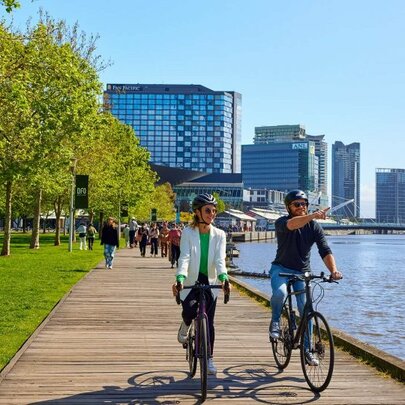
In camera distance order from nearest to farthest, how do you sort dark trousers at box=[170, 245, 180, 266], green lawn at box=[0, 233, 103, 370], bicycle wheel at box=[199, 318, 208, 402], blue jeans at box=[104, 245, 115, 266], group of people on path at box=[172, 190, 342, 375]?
1. bicycle wheel at box=[199, 318, 208, 402]
2. group of people on path at box=[172, 190, 342, 375]
3. green lawn at box=[0, 233, 103, 370]
4. blue jeans at box=[104, 245, 115, 266]
5. dark trousers at box=[170, 245, 180, 266]

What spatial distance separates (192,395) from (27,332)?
516cm

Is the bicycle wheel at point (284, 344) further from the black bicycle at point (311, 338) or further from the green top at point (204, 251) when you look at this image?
the green top at point (204, 251)

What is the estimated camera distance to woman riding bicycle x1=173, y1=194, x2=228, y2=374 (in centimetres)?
723

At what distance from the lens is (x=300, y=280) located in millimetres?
7922

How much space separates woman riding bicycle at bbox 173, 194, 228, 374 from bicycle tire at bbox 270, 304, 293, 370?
42.0 inches

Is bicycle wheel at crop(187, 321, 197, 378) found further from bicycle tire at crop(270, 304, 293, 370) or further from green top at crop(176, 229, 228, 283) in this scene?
bicycle tire at crop(270, 304, 293, 370)

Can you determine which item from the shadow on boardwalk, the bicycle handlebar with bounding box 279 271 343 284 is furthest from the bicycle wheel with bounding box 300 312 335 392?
the bicycle handlebar with bounding box 279 271 343 284

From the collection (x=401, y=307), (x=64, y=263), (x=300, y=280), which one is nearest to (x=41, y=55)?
(x=64, y=263)

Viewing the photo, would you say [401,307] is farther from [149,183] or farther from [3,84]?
[149,183]

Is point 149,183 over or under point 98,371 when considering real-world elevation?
over

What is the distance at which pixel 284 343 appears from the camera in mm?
8078

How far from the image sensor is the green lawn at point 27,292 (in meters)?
11.1

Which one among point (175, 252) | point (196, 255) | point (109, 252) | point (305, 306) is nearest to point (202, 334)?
point (196, 255)

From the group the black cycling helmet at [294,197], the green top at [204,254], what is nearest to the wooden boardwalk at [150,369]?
the green top at [204,254]
